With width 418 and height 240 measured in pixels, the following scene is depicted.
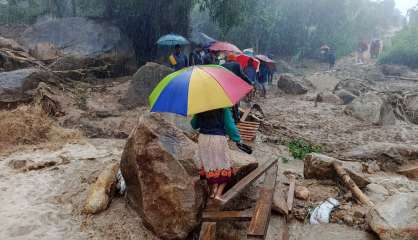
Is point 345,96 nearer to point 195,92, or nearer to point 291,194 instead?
point 291,194

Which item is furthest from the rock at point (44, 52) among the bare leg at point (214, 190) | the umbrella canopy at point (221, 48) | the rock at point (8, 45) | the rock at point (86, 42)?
the bare leg at point (214, 190)

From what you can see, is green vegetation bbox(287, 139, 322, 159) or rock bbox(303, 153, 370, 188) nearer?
rock bbox(303, 153, 370, 188)

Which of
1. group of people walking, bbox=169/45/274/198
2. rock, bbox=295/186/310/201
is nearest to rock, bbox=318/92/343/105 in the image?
rock, bbox=295/186/310/201

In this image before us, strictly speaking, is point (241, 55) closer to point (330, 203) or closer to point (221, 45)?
point (221, 45)

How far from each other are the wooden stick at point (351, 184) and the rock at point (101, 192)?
352 centimetres

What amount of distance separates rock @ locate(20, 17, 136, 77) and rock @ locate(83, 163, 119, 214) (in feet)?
26.5

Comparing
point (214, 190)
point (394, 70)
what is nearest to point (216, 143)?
point (214, 190)

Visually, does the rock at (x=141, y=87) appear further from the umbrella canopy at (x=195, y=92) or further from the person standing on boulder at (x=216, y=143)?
the umbrella canopy at (x=195, y=92)

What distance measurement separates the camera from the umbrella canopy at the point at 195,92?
407 cm

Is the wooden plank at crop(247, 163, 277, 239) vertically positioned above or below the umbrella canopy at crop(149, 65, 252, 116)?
below

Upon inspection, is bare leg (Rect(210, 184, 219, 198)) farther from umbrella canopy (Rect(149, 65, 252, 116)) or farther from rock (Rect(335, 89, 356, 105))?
rock (Rect(335, 89, 356, 105))

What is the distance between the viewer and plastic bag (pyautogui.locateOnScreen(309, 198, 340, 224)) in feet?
16.6

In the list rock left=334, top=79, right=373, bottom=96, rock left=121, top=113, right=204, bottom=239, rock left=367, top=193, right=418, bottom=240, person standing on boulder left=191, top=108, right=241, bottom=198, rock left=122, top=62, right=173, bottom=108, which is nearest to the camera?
rock left=367, top=193, right=418, bottom=240

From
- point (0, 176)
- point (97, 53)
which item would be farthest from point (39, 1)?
point (0, 176)
